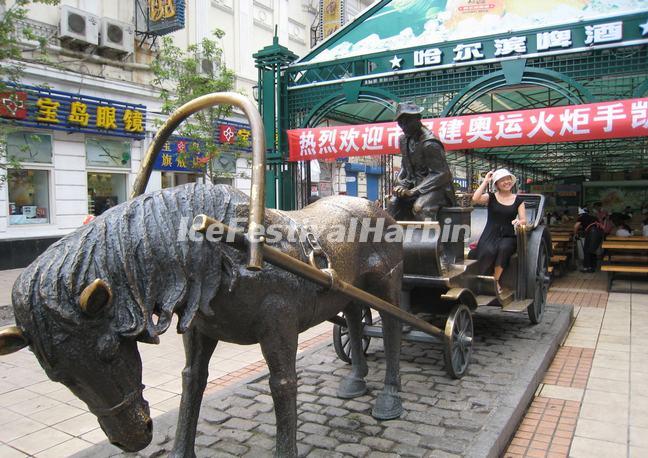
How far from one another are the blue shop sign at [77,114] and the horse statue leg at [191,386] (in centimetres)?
941

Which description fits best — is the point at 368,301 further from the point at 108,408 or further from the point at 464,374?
the point at 464,374

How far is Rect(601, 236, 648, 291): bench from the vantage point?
9094 millimetres

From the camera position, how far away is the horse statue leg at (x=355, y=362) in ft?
13.1

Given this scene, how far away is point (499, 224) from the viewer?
5801mm

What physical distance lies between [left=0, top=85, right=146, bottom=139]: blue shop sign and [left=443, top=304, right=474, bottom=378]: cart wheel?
9.63 meters

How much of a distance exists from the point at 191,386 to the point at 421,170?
3123 mm

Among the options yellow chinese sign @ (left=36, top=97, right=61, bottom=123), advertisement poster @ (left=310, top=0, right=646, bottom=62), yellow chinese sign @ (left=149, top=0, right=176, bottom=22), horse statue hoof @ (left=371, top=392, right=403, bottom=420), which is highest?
yellow chinese sign @ (left=149, top=0, right=176, bottom=22)

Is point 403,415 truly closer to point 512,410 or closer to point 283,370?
point 512,410

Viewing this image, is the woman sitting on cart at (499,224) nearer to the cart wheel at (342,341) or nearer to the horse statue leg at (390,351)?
the cart wheel at (342,341)

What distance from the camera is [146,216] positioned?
2.13 metres

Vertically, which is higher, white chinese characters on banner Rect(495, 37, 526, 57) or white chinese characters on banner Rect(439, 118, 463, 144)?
white chinese characters on banner Rect(495, 37, 526, 57)

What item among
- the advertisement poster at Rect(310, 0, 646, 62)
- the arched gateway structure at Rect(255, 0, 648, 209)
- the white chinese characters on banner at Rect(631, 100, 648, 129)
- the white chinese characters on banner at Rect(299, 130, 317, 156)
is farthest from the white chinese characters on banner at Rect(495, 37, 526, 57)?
the white chinese characters on banner at Rect(299, 130, 317, 156)

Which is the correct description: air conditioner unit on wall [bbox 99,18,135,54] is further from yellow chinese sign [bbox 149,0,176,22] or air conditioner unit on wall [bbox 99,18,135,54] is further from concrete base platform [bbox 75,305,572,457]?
concrete base platform [bbox 75,305,572,457]

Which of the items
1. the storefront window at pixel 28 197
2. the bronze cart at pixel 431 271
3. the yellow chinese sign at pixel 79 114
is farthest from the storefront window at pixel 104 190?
the bronze cart at pixel 431 271
